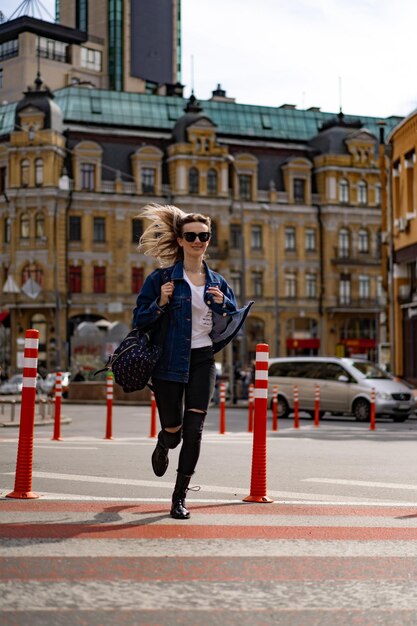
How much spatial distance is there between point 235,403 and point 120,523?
127 ft

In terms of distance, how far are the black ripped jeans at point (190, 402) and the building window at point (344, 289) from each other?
234 ft

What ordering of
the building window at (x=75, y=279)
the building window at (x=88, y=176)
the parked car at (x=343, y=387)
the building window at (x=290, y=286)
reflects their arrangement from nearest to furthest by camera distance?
the parked car at (x=343, y=387)
the building window at (x=75, y=279)
the building window at (x=88, y=176)
the building window at (x=290, y=286)

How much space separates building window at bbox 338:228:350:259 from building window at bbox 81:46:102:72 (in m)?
26.9

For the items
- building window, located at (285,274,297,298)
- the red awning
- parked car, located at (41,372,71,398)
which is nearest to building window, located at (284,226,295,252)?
building window, located at (285,274,297,298)

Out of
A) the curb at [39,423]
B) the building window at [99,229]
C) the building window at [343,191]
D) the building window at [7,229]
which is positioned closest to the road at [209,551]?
the curb at [39,423]

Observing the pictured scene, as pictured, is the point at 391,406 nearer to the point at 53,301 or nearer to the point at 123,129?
the point at 53,301

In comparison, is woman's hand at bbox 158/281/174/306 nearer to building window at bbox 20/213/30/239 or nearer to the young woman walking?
the young woman walking

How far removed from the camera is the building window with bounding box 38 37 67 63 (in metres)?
89.0

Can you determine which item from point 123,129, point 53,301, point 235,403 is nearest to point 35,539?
point 235,403

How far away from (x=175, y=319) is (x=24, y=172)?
6659cm

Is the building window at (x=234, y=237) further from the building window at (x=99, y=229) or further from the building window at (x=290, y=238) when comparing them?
the building window at (x=99, y=229)

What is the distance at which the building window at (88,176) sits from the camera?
74.3 metres

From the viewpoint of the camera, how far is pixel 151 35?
9800 cm

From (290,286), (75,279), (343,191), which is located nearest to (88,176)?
(75,279)
